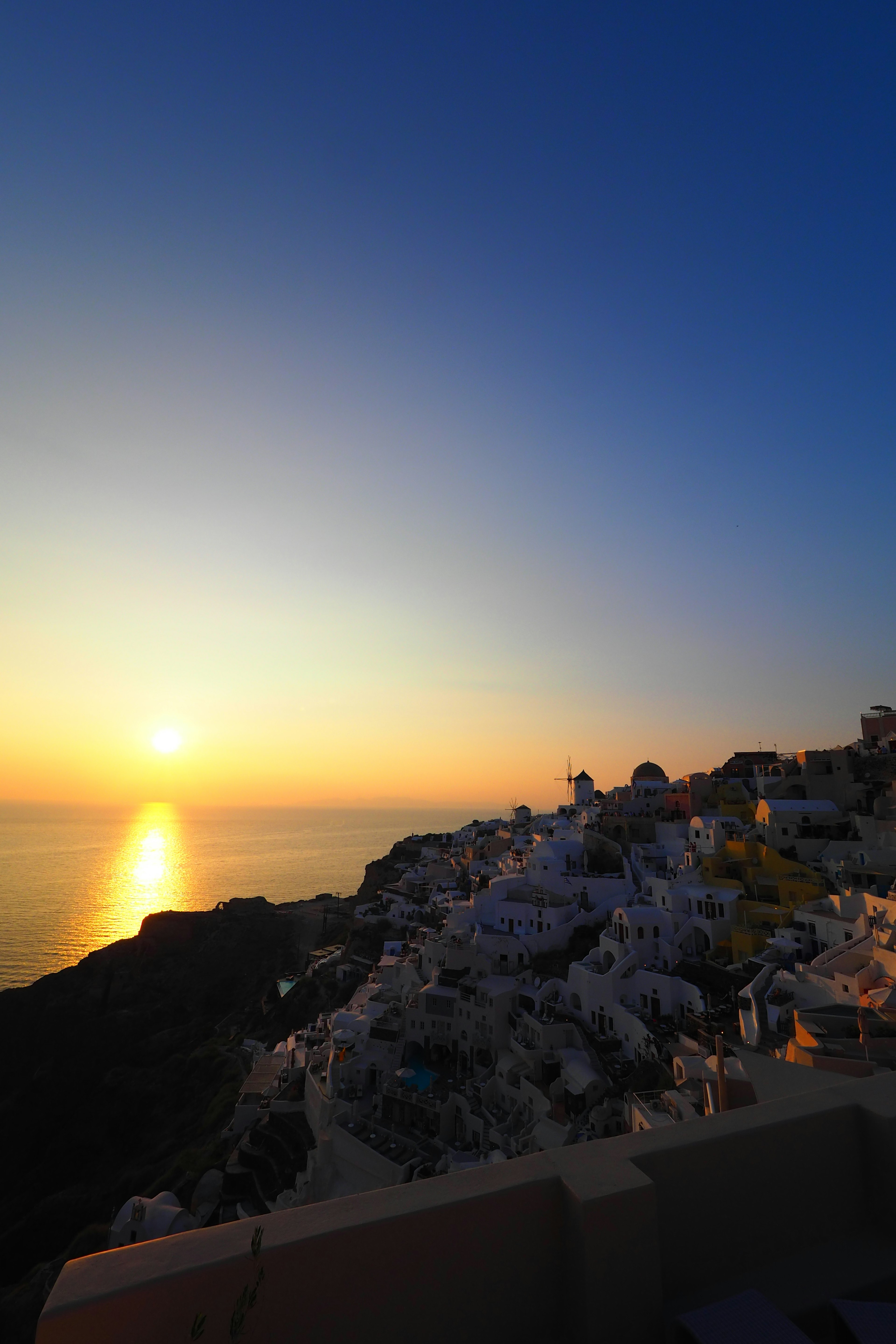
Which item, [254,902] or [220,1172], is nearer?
[220,1172]

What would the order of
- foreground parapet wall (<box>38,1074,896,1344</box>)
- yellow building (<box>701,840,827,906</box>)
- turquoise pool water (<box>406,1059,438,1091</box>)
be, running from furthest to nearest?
yellow building (<box>701,840,827,906</box>), turquoise pool water (<box>406,1059,438,1091</box>), foreground parapet wall (<box>38,1074,896,1344</box>)

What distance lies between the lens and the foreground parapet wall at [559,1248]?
7.16ft

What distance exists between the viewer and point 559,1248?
8.67 ft

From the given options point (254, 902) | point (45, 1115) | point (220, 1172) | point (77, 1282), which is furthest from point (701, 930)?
point (254, 902)

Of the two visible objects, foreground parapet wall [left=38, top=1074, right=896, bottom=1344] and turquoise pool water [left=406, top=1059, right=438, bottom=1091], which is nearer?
foreground parapet wall [left=38, top=1074, right=896, bottom=1344]

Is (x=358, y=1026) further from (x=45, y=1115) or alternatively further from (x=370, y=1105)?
(x=45, y=1115)

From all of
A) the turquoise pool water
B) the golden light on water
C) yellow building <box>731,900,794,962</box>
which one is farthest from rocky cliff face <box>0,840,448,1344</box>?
yellow building <box>731,900,794,962</box>

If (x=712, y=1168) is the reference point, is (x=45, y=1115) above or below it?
below

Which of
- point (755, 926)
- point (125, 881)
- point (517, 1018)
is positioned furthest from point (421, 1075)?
point (125, 881)

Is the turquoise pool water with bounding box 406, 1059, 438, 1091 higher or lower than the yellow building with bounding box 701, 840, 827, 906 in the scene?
lower

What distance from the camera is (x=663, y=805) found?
38.1 meters

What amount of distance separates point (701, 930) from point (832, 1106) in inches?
903

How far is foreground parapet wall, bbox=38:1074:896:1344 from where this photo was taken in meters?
2.18

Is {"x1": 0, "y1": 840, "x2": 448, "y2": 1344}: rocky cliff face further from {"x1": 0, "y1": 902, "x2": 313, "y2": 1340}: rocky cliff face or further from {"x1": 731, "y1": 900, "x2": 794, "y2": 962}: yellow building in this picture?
{"x1": 731, "y1": 900, "x2": 794, "y2": 962}: yellow building
